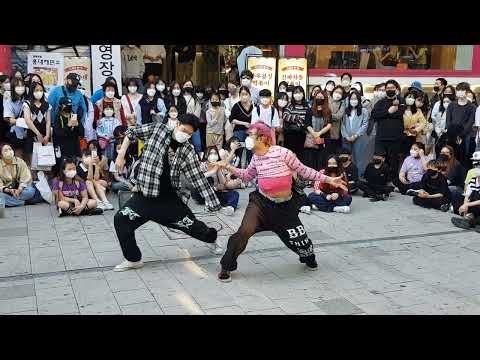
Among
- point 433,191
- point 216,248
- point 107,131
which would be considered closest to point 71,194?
point 107,131

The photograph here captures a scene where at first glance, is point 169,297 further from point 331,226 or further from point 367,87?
point 367,87

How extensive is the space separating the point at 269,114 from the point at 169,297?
16.6 ft

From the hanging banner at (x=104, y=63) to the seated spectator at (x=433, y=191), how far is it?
552 centimetres

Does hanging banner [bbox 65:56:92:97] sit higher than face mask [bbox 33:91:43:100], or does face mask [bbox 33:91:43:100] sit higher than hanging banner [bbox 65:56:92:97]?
hanging banner [bbox 65:56:92:97]

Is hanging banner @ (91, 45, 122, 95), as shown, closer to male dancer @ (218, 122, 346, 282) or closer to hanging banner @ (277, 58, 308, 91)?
hanging banner @ (277, 58, 308, 91)

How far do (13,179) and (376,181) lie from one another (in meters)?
5.70

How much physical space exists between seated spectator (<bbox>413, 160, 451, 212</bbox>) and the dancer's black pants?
12.0 ft

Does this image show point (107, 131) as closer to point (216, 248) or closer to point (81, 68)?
point (81, 68)

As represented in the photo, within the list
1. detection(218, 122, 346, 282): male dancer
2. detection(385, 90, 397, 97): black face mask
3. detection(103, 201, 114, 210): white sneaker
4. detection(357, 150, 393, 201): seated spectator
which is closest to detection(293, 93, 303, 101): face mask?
detection(385, 90, 397, 97): black face mask

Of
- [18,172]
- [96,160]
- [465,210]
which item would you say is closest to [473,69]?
[465,210]

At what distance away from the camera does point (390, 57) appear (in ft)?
46.9

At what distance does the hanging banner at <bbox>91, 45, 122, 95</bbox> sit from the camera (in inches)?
404

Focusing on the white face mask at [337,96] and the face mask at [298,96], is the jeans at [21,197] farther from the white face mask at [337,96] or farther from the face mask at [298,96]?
the white face mask at [337,96]

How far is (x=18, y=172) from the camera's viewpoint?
8.38m
